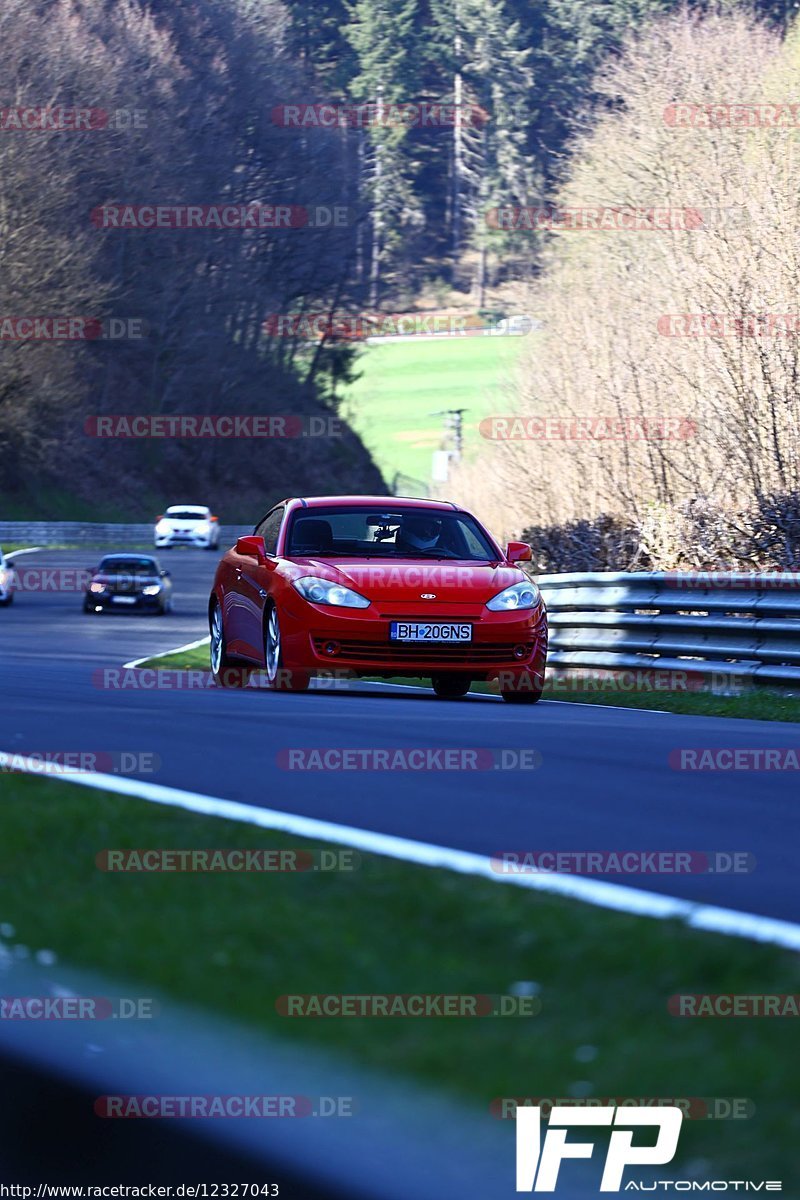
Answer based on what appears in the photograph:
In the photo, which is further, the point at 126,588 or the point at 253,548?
the point at 126,588

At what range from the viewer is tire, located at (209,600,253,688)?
15.4m

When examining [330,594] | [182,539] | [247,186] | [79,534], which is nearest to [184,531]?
[182,539]

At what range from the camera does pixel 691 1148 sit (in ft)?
10.1

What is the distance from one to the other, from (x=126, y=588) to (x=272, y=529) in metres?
23.5

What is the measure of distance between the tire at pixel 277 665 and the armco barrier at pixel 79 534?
52401 millimetres

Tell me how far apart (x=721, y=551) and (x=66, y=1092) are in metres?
16.9

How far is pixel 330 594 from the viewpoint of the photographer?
43.7ft

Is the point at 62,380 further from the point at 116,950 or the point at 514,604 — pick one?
the point at 116,950

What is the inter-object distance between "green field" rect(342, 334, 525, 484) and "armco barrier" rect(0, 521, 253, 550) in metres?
28.0

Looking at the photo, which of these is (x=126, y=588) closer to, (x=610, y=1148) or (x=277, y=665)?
(x=277, y=665)

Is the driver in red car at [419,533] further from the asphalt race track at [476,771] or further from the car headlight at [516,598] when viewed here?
the asphalt race track at [476,771]

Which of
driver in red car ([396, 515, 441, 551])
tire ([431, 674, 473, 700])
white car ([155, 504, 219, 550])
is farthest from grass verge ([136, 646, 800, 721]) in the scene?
white car ([155, 504, 219, 550])

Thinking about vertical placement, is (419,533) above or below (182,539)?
above

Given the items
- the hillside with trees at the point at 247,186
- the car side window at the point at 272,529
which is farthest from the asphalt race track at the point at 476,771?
the hillside with trees at the point at 247,186
